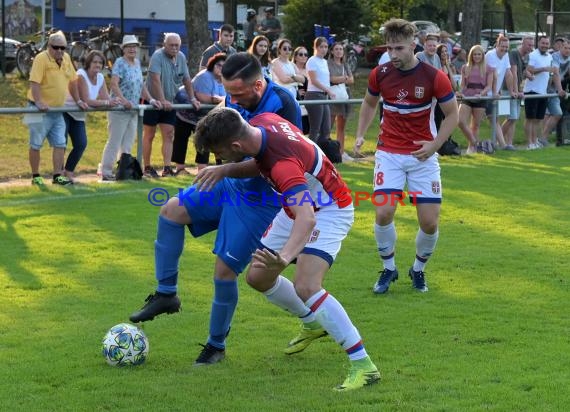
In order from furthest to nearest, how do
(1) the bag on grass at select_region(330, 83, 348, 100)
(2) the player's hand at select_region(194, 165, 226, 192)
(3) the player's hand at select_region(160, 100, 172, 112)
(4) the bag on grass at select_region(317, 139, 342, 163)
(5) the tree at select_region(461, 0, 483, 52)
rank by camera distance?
1. (5) the tree at select_region(461, 0, 483, 52)
2. (1) the bag on grass at select_region(330, 83, 348, 100)
3. (4) the bag on grass at select_region(317, 139, 342, 163)
4. (3) the player's hand at select_region(160, 100, 172, 112)
5. (2) the player's hand at select_region(194, 165, 226, 192)

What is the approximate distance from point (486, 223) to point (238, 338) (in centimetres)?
527

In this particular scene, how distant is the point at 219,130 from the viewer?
17.7 feet

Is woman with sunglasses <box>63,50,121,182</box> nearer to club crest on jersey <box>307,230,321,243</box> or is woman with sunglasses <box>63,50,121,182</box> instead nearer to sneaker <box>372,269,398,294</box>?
sneaker <box>372,269,398,294</box>

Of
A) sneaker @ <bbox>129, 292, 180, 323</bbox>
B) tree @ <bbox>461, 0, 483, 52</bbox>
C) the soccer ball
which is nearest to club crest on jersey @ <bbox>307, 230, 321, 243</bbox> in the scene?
sneaker @ <bbox>129, 292, 180, 323</bbox>

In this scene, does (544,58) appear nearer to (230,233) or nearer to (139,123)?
(139,123)

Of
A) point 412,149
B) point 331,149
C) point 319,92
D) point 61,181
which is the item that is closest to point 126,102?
point 61,181

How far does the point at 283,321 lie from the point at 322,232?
4.97 feet

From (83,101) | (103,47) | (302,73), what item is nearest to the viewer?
(83,101)

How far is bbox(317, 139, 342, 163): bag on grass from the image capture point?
1536cm

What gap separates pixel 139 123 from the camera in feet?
45.8

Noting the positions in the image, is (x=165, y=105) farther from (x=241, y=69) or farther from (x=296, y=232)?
(x=296, y=232)

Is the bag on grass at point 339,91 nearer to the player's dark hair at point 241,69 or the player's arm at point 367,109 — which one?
the player's arm at point 367,109

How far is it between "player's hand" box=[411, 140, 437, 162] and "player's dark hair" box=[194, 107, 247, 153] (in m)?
3.05

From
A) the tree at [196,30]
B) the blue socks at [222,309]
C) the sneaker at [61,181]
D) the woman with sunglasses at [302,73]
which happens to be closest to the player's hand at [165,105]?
the sneaker at [61,181]
